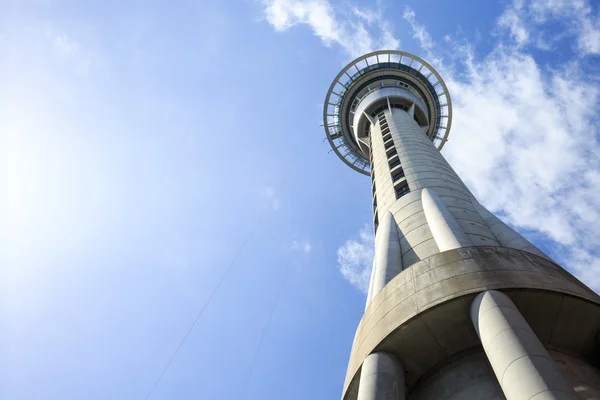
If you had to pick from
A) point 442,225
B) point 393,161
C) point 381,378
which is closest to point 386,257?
point 442,225

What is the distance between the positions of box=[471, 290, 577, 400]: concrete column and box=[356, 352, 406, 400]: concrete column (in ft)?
8.22

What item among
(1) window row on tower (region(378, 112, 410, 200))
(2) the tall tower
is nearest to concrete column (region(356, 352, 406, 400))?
(2) the tall tower

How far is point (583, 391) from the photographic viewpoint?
11133mm

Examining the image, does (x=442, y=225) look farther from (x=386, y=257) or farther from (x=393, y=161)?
(x=393, y=161)

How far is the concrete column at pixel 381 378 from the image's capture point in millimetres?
11242

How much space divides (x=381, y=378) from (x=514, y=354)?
11.6ft

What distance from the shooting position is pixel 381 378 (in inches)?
463

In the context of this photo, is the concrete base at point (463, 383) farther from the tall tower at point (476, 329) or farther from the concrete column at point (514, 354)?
the concrete column at point (514, 354)

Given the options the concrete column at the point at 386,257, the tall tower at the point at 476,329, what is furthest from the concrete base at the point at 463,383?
the concrete column at the point at 386,257

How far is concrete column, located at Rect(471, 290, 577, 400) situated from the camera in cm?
866

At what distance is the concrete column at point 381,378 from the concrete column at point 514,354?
2.51m

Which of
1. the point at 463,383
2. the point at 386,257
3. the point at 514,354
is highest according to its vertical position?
the point at 386,257

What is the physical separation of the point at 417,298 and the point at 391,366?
201 cm

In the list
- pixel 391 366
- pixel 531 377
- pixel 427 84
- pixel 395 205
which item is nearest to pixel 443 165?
pixel 395 205
